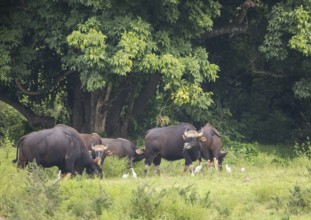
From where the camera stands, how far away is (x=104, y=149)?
70.6 ft

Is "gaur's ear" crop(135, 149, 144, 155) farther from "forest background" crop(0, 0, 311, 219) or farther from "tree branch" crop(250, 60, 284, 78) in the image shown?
"tree branch" crop(250, 60, 284, 78)

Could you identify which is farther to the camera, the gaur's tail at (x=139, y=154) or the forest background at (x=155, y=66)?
the forest background at (x=155, y=66)

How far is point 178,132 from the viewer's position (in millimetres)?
22859

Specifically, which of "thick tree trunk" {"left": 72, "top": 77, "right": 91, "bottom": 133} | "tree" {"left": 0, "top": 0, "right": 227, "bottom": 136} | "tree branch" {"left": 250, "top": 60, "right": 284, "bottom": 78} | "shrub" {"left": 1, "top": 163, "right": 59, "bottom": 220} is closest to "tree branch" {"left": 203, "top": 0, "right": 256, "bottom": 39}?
"tree" {"left": 0, "top": 0, "right": 227, "bottom": 136}

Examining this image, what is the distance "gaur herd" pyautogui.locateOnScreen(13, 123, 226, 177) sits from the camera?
19297 mm

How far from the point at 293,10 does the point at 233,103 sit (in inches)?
260

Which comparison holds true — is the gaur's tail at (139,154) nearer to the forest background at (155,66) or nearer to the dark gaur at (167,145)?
the dark gaur at (167,145)

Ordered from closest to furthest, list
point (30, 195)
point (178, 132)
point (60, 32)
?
1. point (30, 195)
2. point (178, 132)
3. point (60, 32)

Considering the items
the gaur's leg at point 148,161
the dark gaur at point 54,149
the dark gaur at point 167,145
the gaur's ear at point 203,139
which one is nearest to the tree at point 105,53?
the dark gaur at point 167,145

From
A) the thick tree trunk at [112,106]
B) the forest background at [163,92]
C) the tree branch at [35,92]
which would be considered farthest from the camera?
the thick tree trunk at [112,106]

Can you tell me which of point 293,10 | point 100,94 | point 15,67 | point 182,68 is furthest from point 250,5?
point 15,67

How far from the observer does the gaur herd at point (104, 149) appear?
19297 millimetres

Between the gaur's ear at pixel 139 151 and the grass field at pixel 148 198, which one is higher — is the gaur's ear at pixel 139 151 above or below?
above

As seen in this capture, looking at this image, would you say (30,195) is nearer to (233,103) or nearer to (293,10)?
(293,10)
